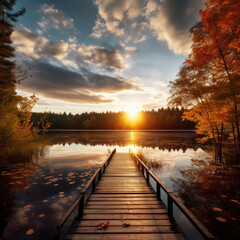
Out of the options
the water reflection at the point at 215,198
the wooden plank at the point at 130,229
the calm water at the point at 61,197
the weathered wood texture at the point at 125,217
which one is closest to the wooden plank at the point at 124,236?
the weathered wood texture at the point at 125,217

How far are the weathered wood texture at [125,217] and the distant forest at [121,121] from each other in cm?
12105

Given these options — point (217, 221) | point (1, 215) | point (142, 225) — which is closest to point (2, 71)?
point (1, 215)

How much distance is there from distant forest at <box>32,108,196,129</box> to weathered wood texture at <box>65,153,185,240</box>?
397 ft

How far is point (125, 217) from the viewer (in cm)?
461

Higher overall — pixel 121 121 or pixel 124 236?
pixel 121 121

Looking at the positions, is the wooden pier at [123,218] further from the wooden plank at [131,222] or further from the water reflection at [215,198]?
the water reflection at [215,198]

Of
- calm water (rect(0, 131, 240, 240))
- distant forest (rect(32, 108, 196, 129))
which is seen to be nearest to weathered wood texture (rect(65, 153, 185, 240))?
calm water (rect(0, 131, 240, 240))

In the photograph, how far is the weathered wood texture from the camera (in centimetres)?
384

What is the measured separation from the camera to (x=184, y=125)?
122875 millimetres

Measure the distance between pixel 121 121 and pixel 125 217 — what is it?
13716 cm

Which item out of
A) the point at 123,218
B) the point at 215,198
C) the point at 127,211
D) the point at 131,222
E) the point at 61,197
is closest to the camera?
the point at 131,222

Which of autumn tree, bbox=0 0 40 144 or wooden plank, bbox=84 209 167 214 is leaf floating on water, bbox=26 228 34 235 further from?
autumn tree, bbox=0 0 40 144

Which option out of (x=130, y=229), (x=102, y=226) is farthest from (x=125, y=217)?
(x=102, y=226)

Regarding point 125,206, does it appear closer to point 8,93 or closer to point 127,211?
point 127,211
